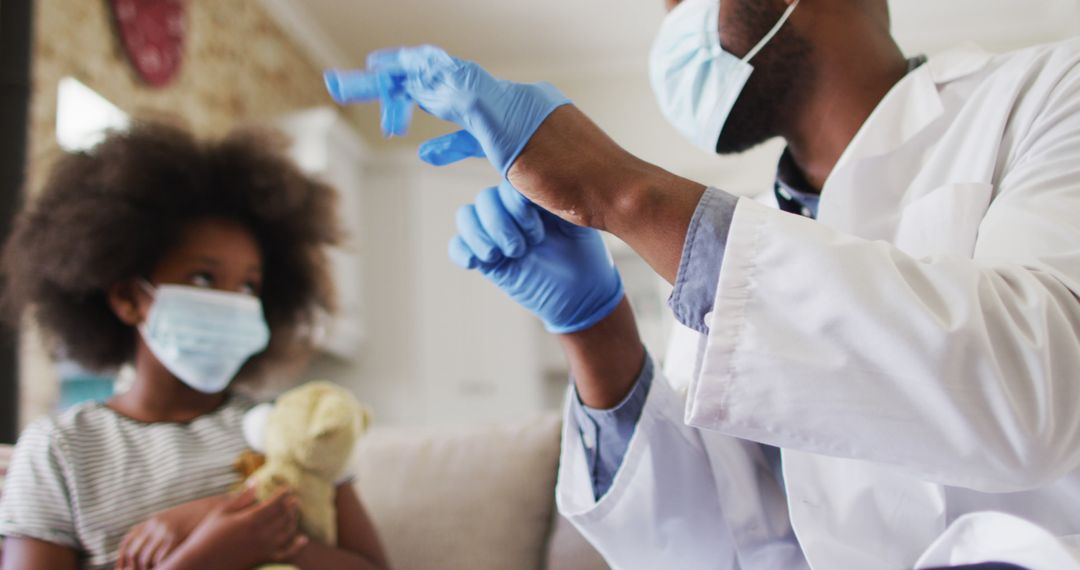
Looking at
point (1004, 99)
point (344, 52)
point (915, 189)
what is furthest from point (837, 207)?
point (344, 52)

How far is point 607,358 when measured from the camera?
3.15 ft

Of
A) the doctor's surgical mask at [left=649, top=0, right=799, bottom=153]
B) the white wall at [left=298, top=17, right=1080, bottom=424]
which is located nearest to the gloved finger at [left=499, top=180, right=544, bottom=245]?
the doctor's surgical mask at [left=649, top=0, right=799, bottom=153]

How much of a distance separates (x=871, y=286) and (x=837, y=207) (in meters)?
0.39

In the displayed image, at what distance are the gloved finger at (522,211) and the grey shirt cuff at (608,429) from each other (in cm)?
21

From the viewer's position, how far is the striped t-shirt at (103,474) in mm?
1110

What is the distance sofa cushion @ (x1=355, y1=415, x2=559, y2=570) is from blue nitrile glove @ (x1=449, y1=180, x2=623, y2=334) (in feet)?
1.80

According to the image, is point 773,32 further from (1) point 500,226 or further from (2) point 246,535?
(2) point 246,535

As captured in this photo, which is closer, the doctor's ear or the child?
the child

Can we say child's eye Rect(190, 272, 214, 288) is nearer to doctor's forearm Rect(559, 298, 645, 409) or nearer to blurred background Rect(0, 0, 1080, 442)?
doctor's forearm Rect(559, 298, 645, 409)

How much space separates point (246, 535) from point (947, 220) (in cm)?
88

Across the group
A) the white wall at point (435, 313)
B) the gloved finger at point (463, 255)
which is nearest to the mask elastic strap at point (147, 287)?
the gloved finger at point (463, 255)

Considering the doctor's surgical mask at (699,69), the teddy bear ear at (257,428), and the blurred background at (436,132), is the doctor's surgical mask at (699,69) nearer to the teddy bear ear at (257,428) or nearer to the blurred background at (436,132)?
the teddy bear ear at (257,428)

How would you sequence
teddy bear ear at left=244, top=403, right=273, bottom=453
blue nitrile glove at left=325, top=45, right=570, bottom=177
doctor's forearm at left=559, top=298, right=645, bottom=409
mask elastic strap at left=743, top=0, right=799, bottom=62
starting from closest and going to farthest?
1. blue nitrile glove at left=325, top=45, right=570, bottom=177
2. doctor's forearm at left=559, top=298, right=645, bottom=409
3. mask elastic strap at left=743, top=0, right=799, bottom=62
4. teddy bear ear at left=244, top=403, right=273, bottom=453

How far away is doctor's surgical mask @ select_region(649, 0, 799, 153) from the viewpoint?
1.08 m
